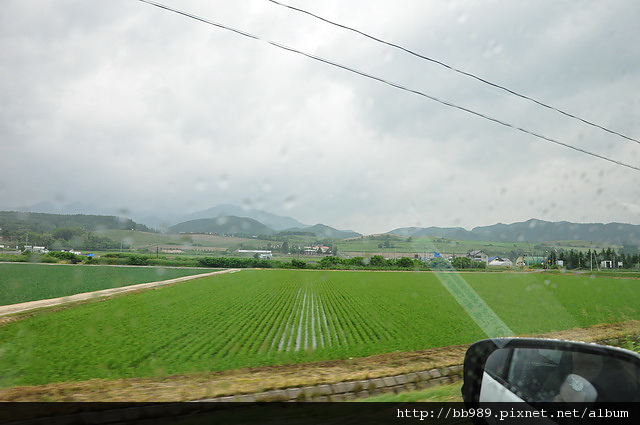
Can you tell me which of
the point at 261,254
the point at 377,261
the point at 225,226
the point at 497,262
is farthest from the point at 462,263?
the point at 225,226

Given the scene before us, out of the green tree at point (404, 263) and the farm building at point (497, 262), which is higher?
the farm building at point (497, 262)

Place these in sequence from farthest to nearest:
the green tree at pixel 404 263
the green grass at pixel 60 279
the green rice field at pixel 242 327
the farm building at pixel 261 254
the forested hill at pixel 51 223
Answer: the green tree at pixel 404 263
the farm building at pixel 261 254
the green grass at pixel 60 279
the forested hill at pixel 51 223
the green rice field at pixel 242 327

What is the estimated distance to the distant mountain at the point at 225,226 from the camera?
830 inches

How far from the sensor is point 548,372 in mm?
2129

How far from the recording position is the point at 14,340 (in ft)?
30.6

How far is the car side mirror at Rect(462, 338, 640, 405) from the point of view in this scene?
177 cm

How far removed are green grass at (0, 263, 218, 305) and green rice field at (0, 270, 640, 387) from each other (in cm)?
476

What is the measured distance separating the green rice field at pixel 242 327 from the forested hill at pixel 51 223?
368cm

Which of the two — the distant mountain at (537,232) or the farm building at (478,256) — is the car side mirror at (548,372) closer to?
the distant mountain at (537,232)

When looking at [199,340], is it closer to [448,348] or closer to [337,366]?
[337,366]

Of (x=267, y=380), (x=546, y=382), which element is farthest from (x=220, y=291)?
(x=546, y=382)

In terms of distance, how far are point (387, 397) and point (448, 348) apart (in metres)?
5.71

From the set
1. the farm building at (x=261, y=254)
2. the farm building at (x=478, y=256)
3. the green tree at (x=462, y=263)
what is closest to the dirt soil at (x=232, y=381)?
the farm building at (x=478, y=256)

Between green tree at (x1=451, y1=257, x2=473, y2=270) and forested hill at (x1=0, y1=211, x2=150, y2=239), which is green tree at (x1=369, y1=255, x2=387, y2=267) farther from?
forested hill at (x1=0, y1=211, x2=150, y2=239)
